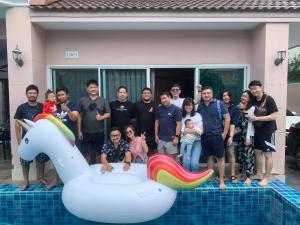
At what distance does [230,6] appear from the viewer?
589 cm

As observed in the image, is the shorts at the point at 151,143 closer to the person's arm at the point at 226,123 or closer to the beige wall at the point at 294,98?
the person's arm at the point at 226,123

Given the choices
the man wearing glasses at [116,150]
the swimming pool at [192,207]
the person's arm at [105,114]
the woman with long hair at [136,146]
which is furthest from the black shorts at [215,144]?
the person's arm at [105,114]

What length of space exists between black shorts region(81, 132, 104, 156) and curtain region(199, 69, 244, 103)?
2716 millimetres

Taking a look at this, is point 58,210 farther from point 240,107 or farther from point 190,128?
point 240,107

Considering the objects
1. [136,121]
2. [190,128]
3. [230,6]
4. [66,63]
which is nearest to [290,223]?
[190,128]

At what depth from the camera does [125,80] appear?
6840 millimetres

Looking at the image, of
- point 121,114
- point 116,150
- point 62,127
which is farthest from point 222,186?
point 62,127

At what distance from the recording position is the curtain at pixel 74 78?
680 centimetres

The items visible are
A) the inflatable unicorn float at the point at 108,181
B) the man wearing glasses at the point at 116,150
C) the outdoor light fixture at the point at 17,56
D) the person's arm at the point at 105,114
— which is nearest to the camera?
the inflatable unicorn float at the point at 108,181

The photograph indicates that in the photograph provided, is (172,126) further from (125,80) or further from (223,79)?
(223,79)

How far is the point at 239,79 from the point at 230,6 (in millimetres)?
1719

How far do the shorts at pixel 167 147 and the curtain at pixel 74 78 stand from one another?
2.44 m

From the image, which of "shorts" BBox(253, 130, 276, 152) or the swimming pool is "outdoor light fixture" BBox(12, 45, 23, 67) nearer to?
the swimming pool

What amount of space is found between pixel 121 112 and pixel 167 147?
102 cm
